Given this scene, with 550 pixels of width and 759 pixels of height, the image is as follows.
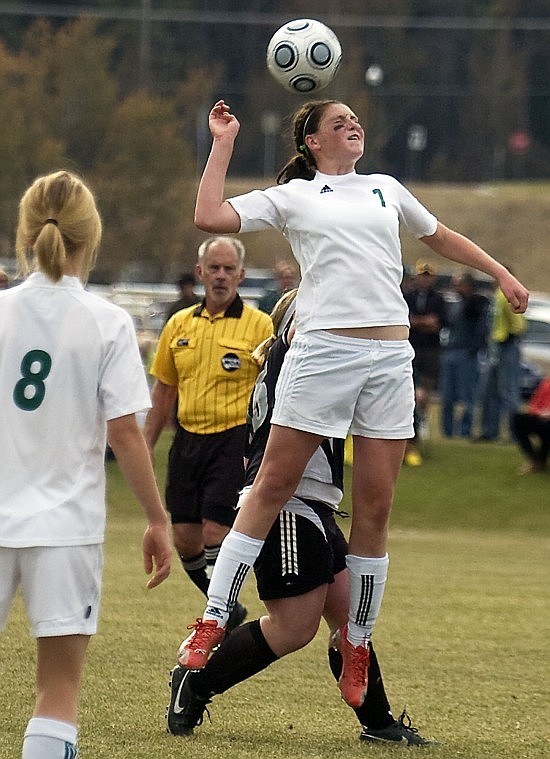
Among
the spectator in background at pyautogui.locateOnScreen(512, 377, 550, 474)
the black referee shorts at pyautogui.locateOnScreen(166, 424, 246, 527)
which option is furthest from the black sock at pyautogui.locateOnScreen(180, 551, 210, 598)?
the spectator in background at pyautogui.locateOnScreen(512, 377, 550, 474)

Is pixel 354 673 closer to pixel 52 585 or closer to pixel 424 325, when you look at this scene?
pixel 52 585

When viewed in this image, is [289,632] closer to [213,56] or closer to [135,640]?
[135,640]

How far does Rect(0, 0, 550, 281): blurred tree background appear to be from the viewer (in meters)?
41.2

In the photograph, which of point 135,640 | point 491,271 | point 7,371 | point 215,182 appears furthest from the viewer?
point 135,640

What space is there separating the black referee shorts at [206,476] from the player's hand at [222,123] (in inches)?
112

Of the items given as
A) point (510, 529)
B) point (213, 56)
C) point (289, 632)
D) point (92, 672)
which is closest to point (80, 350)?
point (289, 632)

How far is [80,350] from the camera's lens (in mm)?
4195

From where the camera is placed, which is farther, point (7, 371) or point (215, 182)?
point (215, 182)

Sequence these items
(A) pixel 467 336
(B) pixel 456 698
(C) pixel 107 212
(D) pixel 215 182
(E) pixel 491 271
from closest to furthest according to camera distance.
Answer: (D) pixel 215 182, (E) pixel 491 271, (B) pixel 456 698, (A) pixel 467 336, (C) pixel 107 212

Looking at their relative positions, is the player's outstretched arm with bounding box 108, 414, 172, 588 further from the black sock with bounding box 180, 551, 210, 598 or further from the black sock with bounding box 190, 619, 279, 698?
the black sock with bounding box 180, 551, 210, 598

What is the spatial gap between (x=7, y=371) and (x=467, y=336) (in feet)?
52.8

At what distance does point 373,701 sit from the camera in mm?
5543

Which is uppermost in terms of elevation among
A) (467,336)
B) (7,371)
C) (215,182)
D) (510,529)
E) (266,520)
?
(215,182)

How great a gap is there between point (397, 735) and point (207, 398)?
8.94 feet
